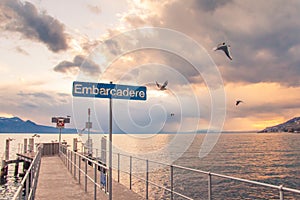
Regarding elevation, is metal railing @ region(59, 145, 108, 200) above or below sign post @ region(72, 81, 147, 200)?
below

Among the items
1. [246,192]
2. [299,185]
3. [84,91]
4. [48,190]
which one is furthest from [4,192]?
[299,185]

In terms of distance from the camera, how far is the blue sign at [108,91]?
5.37 metres

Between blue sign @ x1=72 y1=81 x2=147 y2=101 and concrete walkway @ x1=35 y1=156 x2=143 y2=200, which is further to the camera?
concrete walkway @ x1=35 y1=156 x2=143 y2=200

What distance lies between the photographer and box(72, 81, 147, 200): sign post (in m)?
5.36

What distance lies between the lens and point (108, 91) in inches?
219

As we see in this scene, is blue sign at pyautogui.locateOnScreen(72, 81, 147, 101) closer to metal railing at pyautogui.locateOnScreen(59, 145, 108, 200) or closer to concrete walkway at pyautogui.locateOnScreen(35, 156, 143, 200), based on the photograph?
metal railing at pyautogui.locateOnScreen(59, 145, 108, 200)

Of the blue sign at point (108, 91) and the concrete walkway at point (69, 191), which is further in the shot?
the concrete walkway at point (69, 191)

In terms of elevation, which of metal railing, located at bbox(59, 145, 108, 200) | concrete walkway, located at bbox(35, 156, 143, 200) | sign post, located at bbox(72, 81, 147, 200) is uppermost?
sign post, located at bbox(72, 81, 147, 200)

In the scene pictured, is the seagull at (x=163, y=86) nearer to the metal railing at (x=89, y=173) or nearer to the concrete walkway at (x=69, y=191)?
the metal railing at (x=89, y=173)

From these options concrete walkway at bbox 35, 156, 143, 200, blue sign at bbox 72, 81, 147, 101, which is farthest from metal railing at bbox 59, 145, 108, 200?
blue sign at bbox 72, 81, 147, 101

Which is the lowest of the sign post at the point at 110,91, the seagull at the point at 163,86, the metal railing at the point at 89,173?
the metal railing at the point at 89,173

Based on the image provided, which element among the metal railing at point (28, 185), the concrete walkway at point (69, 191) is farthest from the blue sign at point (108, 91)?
the concrete walkway at point (69, 191)

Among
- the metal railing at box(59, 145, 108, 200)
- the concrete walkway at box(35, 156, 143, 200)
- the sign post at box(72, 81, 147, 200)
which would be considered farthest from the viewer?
the concrete walkway at box(35, 156, 143, 200)

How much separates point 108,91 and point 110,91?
0.04 m
